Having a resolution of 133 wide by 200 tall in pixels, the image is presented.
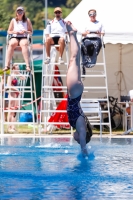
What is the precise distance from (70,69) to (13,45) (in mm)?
4893

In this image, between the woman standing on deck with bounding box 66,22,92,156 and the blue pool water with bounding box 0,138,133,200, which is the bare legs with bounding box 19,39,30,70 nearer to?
the blue pool water with bounding box 0,138,133,200

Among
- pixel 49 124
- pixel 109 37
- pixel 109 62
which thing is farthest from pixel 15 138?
pixel 109 62

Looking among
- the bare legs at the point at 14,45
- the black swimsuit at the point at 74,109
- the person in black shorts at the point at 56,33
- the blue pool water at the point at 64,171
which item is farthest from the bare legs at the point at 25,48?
the black swimsuit at the point at 74,109

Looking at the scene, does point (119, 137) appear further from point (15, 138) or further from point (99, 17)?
point (99, 17)

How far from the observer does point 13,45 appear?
1485cm

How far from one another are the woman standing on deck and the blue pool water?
0.39 metres

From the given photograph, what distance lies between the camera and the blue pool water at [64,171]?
7.32 meters

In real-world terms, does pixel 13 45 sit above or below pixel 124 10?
below

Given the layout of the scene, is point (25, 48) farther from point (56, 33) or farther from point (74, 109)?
point (74, 109)

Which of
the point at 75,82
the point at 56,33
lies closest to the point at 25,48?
the point at 56,33

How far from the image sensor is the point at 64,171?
8852mm

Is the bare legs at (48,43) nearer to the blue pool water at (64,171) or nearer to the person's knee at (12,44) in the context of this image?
the person's knee at (12,44)

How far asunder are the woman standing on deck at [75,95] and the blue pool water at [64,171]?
1.27 ft

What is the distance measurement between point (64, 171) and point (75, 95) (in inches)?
68.8
